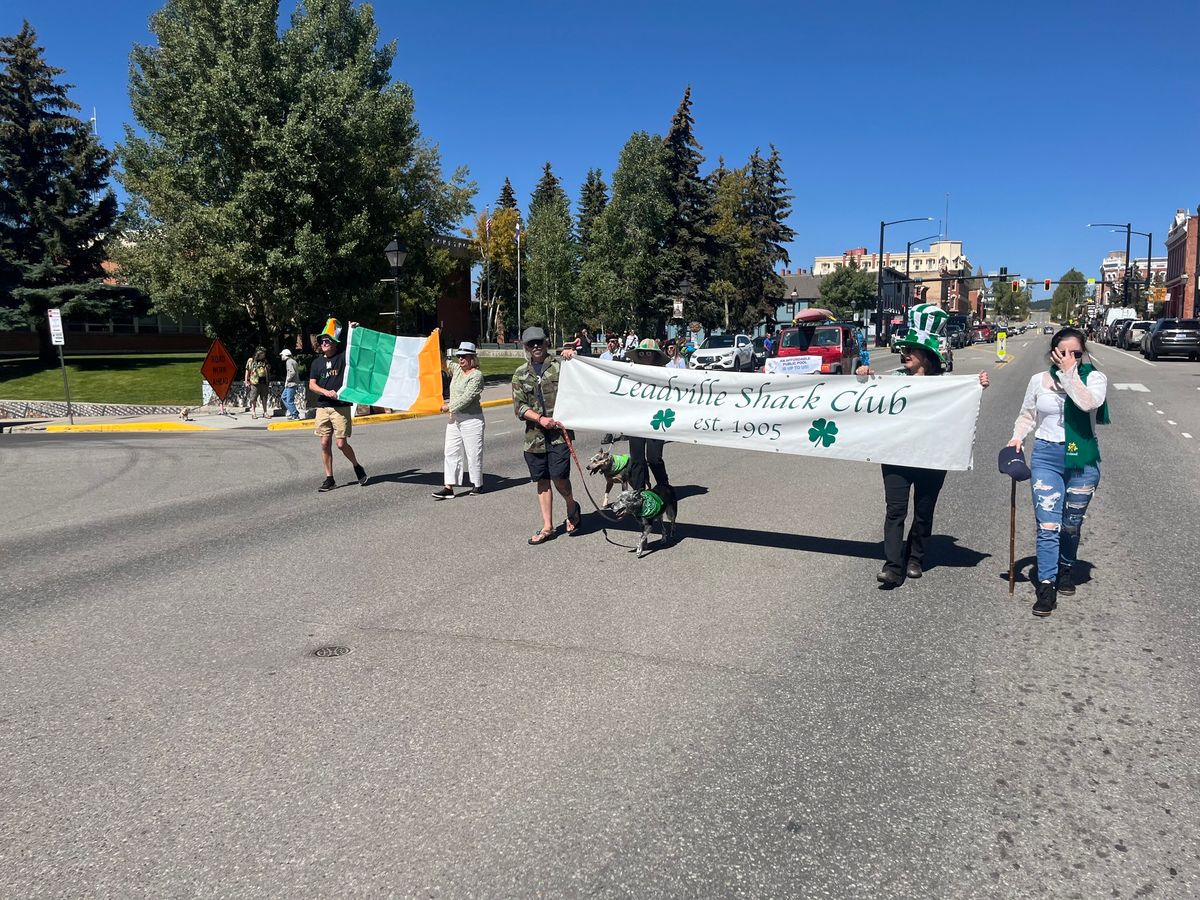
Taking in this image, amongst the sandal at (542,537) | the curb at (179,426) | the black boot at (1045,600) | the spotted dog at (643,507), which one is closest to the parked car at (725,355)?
the curb at (179,426)

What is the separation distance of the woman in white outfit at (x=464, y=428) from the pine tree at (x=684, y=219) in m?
40.7

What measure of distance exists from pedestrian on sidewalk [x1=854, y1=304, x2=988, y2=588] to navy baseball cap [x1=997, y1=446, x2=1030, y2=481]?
531 millimetres

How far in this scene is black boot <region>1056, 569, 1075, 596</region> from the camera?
19.6 ft

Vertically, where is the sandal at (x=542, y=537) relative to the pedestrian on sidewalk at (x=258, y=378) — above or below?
below

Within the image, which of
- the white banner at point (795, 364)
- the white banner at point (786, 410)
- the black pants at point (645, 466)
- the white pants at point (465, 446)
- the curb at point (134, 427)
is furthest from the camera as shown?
the curb at point (134, 427)

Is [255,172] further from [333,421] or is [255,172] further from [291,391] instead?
[333,421]

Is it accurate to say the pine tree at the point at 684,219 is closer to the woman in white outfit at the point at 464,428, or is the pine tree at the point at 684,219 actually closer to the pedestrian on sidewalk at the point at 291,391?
the pedestrian on sidewalk at the point at 291,391

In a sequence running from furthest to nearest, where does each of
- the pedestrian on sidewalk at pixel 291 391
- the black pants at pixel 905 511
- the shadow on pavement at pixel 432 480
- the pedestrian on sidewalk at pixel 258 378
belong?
the pedestrian on sidewalk at pixel 258 378
the pedestrian on sidewalk at pixel 291 391
the shadow on pavement at pixel 432 480
the black pants at pixel 905 511

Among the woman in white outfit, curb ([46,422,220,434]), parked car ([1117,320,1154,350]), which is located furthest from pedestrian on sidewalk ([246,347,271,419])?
parked car ([1117,320,1154,350])

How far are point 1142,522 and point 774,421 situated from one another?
163 inches

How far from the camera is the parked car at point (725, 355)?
1162 inches

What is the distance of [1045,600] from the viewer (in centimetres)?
557

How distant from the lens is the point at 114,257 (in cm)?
2589

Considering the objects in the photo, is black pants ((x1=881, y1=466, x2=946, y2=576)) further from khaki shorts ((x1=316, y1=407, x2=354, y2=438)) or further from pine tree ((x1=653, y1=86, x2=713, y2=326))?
pine tree ((x1=653, y1=86, x2=713, y2=326))
